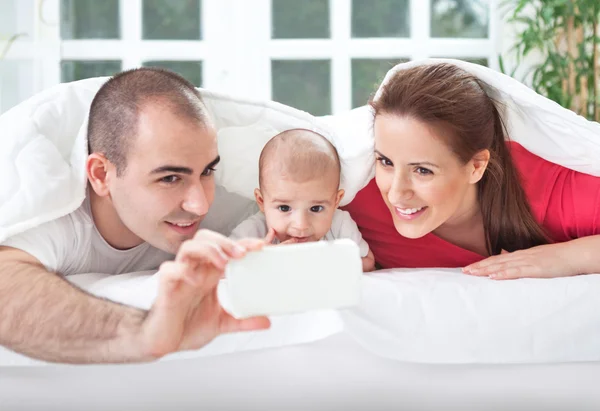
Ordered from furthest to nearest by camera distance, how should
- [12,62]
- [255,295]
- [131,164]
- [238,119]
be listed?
[12,62]
[238,119]
[131,164]
[255,295]

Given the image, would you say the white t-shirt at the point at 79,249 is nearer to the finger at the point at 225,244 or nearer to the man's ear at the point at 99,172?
the man's ear at the point at 99,172

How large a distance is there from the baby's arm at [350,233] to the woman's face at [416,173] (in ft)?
0.40

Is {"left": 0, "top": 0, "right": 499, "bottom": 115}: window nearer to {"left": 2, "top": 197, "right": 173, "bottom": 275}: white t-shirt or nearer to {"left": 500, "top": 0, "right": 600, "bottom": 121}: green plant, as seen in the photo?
{"left": 500, "top": 0, "right": 600, "bottom": 121}: green plant

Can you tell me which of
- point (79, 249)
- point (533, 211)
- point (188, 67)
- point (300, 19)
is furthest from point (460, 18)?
point (79, 249)

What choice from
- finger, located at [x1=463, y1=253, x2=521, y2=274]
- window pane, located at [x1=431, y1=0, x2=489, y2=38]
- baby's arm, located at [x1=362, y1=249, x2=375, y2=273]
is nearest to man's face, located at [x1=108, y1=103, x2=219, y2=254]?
baby's arm, located at [x1=362, y1=249, x2=375, y2=273]

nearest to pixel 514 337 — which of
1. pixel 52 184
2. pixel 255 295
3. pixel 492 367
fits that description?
pixel 492 367

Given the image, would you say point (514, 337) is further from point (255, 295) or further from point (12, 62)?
point (12, 62)

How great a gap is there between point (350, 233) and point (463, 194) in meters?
0.27

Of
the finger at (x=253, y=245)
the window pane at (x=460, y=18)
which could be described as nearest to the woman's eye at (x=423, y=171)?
the finger at (x=253, y=245)

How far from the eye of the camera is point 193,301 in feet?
3.82

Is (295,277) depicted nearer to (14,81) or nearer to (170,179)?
(170,179)

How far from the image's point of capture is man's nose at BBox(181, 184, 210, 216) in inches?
57.6

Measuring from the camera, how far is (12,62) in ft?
11.9

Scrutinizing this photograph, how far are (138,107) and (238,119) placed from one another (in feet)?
1.04
